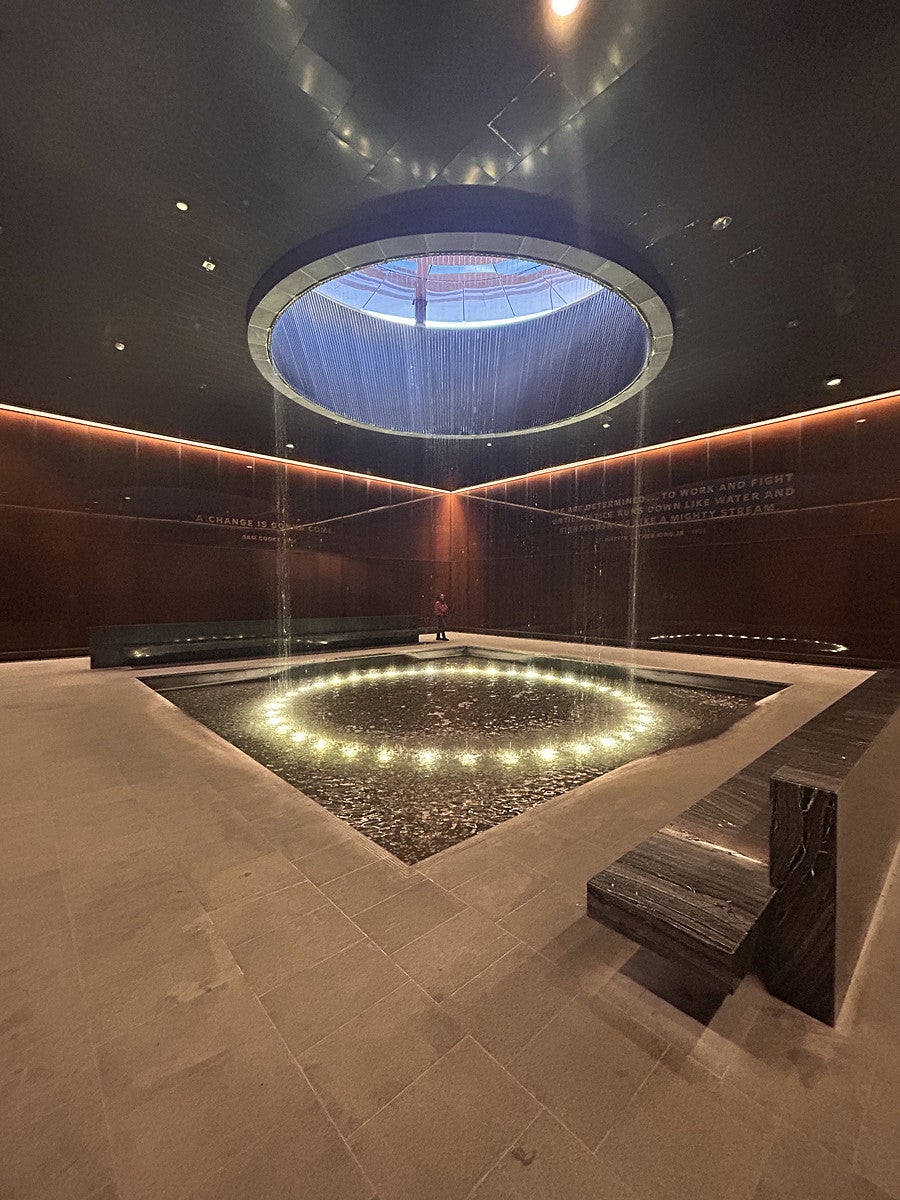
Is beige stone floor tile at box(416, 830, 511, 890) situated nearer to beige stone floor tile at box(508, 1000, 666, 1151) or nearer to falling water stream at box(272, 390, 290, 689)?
beige stone floor tile at box(508, 1000, 666, 1151)

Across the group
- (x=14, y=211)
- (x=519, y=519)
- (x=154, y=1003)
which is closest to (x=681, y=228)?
(x=14, y=211)

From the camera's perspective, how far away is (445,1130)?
1164 millimetres

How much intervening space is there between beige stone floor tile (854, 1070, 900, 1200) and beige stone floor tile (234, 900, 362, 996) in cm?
148

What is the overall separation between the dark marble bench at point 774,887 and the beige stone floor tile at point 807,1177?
307 mm

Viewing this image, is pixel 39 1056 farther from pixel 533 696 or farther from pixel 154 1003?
pixel 533 696

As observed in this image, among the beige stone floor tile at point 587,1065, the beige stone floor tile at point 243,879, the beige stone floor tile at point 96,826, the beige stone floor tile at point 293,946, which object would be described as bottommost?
the beige stone floor tile at point 96,826

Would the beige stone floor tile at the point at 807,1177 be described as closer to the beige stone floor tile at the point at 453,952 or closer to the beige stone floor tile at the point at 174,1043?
the beige stone floor tile at the point at 453,952

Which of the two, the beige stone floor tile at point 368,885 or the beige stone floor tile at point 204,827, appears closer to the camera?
the beige stone floor tile at point 368,885

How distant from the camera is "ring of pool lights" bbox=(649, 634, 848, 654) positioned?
9.44 metres

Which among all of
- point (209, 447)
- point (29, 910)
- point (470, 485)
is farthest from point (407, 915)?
point (470, 485)

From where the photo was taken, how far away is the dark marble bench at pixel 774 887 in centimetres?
148

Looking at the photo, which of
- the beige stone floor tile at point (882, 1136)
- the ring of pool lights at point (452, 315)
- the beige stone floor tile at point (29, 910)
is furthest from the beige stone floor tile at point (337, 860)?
the ring of pool lights at point (452, 315)

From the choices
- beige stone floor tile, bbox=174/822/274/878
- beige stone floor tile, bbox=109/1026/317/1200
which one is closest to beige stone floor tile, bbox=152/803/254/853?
beige stone floor tile, bbox=174/822/274/878

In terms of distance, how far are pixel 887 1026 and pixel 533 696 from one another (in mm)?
5346
